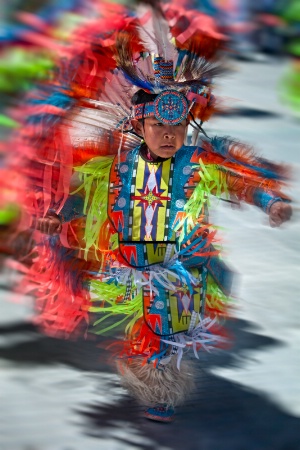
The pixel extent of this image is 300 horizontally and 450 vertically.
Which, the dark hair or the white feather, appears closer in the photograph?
the white feather

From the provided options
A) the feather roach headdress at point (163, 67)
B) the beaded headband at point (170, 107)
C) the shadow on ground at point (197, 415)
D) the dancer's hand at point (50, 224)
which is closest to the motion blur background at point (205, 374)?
the shadow on ground at point (197, 415)

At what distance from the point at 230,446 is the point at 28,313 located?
1263 mm

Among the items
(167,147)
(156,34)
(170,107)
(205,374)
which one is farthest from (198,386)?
(156,34)

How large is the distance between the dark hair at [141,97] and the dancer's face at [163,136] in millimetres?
67

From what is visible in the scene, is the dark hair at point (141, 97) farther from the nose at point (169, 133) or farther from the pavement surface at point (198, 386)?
the pavement surface at point (198, 386)

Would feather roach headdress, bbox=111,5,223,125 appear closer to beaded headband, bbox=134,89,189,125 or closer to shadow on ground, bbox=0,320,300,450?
beaded headband, bbox=134,89,189,125

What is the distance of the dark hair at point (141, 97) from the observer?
111 inches

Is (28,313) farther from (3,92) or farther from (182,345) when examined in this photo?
(3,92)

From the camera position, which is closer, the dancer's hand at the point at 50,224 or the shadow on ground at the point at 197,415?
the shadow on ground at the point at 197,415

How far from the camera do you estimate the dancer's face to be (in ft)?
9.13

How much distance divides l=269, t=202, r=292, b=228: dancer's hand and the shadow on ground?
2.29 ft

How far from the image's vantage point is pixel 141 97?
9.37ft

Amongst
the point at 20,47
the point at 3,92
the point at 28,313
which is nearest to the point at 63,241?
the point at 28,313

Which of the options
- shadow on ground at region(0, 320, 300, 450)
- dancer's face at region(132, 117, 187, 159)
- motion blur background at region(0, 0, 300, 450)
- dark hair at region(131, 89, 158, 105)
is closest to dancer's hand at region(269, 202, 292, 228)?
motion blur background at region(0, 0, 300, 450)
